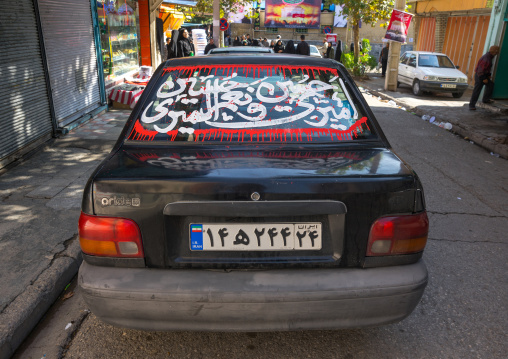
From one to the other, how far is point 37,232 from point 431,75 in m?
13.8

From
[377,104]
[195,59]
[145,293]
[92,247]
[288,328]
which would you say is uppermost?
[195,59]

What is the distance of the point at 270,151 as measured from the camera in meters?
2.43

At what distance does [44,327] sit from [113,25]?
1019 centimetres

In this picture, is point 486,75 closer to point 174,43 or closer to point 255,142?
point 174,43

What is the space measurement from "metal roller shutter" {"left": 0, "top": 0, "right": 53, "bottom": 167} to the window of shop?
3.90 meters

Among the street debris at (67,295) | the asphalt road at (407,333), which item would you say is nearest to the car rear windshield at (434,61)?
the asphalt road at (407,333)

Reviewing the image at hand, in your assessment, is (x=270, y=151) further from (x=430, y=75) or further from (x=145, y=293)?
(x=430, y=75)

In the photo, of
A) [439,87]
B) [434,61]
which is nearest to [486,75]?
[439,87]

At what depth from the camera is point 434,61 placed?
51.1ft

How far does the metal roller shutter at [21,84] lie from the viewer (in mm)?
5641

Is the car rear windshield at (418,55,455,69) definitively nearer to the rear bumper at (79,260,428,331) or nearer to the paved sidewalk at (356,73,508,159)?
the paved sidewalk at (356,73,508,159)

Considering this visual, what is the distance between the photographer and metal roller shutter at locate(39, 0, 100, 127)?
7.30 metres

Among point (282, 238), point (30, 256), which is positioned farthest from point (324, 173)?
point (30, 256)

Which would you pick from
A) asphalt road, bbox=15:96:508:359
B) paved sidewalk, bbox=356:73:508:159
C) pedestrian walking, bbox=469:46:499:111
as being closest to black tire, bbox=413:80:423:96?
paved sidewalk, bbox=356:73:508:159
